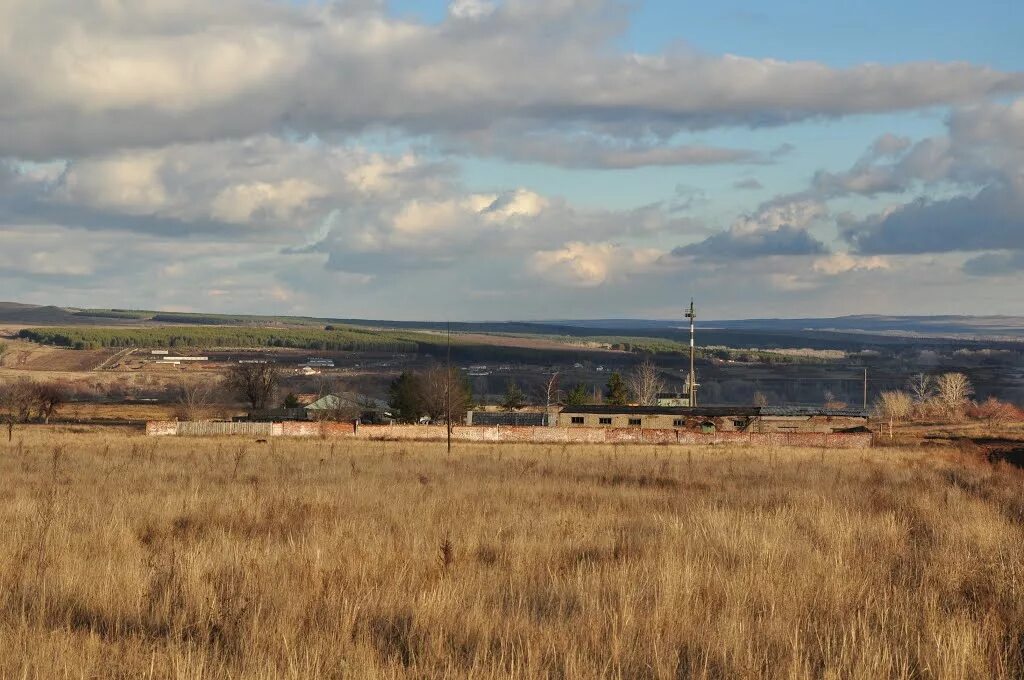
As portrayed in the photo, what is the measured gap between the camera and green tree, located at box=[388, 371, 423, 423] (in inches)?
3044

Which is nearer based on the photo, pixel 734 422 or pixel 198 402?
pixel 734 422

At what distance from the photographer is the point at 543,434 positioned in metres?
52.0

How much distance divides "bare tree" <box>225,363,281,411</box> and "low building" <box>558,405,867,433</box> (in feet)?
106

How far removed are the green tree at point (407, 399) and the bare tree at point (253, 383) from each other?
14350 millimetres

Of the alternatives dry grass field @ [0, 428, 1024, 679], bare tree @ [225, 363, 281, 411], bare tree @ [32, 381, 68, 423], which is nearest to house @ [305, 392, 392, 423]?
bare tree @ [225, 363, 281, 411]

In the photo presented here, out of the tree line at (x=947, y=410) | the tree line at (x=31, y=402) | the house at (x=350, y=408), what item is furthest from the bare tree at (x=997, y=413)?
the tree line at (x=31, y=402)

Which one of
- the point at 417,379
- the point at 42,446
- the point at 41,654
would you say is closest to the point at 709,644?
the point at 41,654

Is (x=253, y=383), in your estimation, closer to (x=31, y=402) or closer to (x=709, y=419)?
(x=31, y=402)

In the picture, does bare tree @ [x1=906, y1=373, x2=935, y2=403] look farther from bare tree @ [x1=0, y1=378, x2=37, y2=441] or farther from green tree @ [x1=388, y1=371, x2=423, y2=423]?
bare tree @ [x1=0, y1=378, x2=37, y2=441]

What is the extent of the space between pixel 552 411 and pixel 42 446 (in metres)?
39.0

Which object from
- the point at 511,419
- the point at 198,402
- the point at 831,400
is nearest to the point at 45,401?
the point at 198,402

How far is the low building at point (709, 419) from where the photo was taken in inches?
2495

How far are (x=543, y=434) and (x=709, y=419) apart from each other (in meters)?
15.7

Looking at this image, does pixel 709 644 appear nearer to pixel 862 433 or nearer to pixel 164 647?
pixel 164 647
